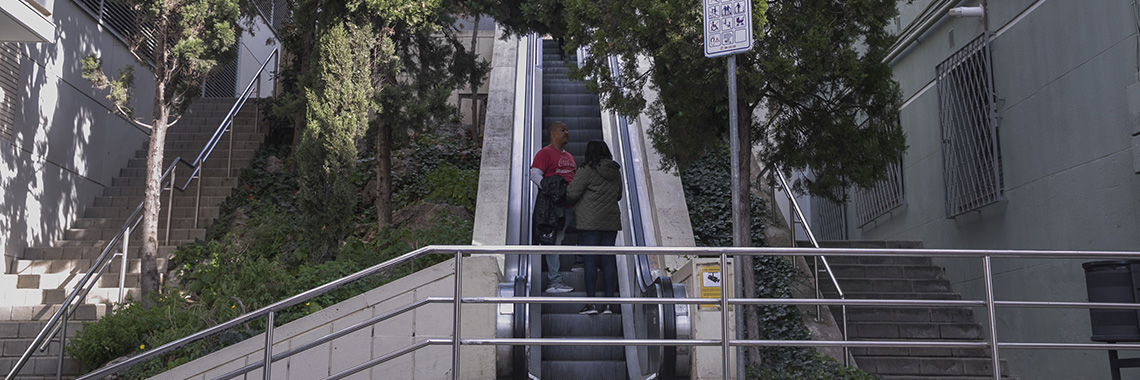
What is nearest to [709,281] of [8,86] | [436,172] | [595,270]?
[595,270]

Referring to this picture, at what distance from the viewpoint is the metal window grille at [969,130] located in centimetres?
994

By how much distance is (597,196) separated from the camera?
310 inches

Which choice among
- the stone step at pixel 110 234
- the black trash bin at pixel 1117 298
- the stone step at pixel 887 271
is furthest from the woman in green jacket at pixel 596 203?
the stone step at pixel 110 234

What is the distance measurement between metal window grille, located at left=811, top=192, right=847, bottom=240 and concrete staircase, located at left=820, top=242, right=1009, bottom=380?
288 cm

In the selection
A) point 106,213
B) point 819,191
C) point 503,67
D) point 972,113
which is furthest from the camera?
point 503,67

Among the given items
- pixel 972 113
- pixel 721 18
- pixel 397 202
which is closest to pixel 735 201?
pixel 721 18

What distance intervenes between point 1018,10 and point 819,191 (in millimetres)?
2980

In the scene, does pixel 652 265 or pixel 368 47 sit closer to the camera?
pixel 652 265

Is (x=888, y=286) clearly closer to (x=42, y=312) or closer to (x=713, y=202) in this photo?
(x=713, y=202)

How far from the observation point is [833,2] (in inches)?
317

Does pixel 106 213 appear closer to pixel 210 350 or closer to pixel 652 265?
pixel 210 350

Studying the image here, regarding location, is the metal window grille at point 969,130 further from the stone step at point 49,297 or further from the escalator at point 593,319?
the stone step at point 49,297

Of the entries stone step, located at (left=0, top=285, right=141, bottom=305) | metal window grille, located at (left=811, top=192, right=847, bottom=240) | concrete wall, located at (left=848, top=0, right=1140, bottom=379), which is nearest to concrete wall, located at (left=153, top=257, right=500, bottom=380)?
stone step, located at (left=0, top=285, right=141, bottom=305)

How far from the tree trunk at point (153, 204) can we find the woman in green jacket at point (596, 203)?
4609mm
